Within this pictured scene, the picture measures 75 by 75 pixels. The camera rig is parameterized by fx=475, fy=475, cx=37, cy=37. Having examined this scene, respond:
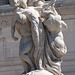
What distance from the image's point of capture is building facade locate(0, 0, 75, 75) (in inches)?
637

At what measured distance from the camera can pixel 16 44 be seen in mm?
16906

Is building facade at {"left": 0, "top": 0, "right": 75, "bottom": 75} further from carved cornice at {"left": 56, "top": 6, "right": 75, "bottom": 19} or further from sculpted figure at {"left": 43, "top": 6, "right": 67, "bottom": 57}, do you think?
sculpted figure at {"left": 43, "top": 6, "right": 67, "bottom": 57}

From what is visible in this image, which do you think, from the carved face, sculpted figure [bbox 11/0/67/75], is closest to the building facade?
sculpted figure [bbox 11/0/67/75]

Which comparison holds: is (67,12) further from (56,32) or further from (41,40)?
(41,40)

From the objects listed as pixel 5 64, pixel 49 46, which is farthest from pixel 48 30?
pixel 5 64

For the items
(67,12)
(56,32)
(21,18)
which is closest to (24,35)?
(21,18)

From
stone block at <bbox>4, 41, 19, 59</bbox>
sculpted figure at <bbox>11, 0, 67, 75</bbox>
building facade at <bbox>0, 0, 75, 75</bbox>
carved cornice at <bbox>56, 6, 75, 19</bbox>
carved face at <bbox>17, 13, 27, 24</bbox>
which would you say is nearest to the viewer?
sculpted figure at <bbox>11, 0, 67, 75</bbox>

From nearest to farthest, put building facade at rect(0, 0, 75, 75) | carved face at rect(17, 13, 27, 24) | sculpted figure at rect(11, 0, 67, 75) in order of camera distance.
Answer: sculpted figure at rect(11, 0, 67, 75)
carved face at rect(17, 13, 27, 24)
building facade at rect(0, 0, 75, 75)

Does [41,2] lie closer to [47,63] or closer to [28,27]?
[28,27]

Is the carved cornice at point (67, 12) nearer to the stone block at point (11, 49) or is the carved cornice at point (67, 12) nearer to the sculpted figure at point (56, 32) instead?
the stone block at point (11, 49)

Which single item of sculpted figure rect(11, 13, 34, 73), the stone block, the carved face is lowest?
the stone block

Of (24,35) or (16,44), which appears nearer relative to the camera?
(24,35)

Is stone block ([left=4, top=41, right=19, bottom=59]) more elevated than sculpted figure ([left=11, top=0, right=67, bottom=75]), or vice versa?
sculpted figure ([left=11, top=0, right=67, bottom=75])

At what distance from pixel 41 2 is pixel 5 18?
20.0 ft
